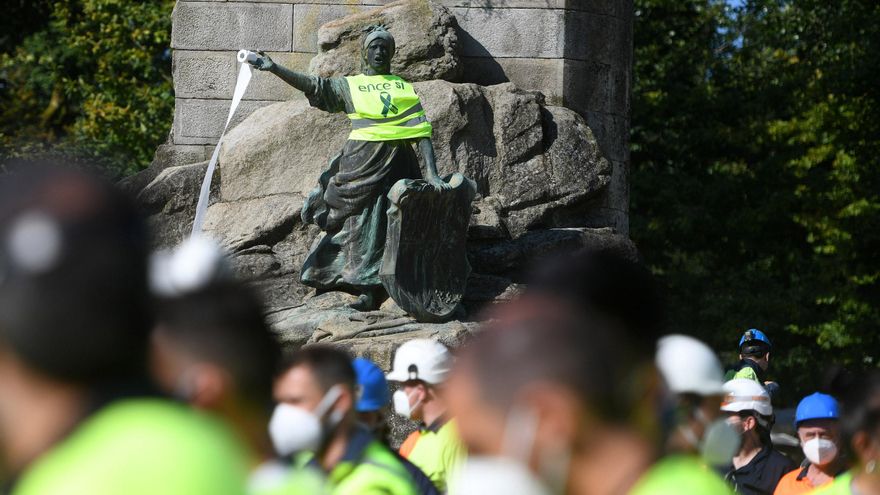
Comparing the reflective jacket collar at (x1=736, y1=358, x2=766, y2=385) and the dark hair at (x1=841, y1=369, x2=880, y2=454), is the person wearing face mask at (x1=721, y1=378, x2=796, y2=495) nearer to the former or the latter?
the reflective jacket collar at (x1=736, y1=358, x2=766, y2=385)

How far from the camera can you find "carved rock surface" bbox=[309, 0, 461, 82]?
13.5m

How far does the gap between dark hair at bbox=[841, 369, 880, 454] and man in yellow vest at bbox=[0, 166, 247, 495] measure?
2.68 meters

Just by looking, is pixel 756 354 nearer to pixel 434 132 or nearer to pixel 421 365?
pixel 434 132

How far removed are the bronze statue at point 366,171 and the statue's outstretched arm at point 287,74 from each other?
10 mm

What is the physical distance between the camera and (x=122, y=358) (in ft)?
7.18

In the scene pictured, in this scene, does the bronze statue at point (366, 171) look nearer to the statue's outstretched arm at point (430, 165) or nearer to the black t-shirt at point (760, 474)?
the statue's outstretched arm at point (430, 165)

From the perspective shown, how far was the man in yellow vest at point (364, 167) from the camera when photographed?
12.1 meters

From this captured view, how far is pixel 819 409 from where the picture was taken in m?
6.99

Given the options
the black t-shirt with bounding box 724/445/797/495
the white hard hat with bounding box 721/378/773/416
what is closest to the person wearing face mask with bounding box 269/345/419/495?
the black t-shirt with bounding box 724/445/797/495

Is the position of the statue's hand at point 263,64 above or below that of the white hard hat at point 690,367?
below

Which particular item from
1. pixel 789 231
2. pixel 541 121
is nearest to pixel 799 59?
Result: pixel 789 231

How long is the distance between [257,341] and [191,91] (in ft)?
38.8

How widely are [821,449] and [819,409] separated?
0.55 feet

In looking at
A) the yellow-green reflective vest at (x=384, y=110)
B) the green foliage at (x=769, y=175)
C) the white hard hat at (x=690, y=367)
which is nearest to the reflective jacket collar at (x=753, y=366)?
the yellow-green reflective vest at (x=384, y=110)
